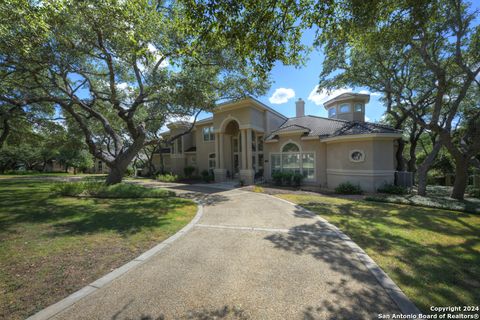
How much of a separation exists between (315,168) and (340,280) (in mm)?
13147

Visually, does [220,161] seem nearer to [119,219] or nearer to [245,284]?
[119,219]

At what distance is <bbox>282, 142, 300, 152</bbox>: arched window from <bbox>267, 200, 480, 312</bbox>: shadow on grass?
9038mm

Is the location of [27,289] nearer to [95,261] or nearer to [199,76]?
[95,261]

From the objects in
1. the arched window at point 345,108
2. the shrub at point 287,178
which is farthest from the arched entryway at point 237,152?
the arched window at point 345,108

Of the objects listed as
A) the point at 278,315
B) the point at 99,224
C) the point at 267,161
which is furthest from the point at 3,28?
the point at 267,161

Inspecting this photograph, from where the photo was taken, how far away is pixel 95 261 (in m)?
3.95

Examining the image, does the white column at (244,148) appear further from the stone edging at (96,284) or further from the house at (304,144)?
the stone edging at (96,284)

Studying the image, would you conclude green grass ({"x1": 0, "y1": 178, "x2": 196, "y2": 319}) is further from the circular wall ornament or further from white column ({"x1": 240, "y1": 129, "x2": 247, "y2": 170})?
the circular wall ornament

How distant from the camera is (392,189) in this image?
12.1m

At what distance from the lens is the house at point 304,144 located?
12.9m

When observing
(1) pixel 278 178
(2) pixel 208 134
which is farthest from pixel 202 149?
(1) pixel 278 178

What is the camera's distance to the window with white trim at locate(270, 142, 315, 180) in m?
16.0

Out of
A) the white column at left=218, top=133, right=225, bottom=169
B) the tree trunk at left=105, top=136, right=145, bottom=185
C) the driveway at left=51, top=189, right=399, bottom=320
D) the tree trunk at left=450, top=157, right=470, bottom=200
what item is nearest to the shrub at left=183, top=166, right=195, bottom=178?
the white column at left=218, top=133, right=225, bottom=169

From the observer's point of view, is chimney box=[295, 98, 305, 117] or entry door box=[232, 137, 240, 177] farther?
chimney box=[295, 98, 305, 117]
